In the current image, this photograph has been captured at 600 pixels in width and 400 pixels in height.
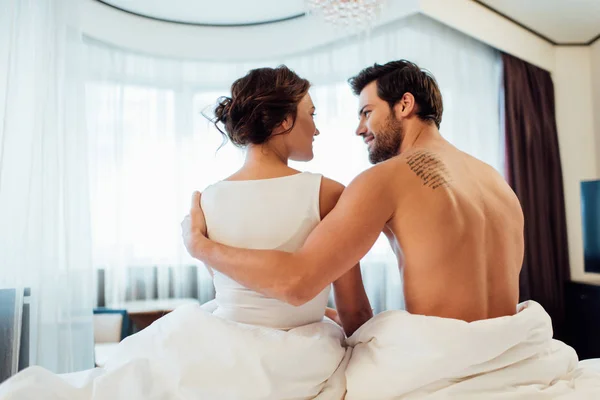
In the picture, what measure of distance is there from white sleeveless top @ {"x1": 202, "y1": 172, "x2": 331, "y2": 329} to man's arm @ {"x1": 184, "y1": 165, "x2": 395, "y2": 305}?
68 mm

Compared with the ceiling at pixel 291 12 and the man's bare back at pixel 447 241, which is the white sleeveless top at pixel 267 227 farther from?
the ceiling at pixel 291 12

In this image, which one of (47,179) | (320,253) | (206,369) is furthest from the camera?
(47,179)

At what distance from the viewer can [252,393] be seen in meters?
1.06

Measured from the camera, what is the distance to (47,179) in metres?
2.84

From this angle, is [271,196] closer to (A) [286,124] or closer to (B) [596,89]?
(A) [286,124]

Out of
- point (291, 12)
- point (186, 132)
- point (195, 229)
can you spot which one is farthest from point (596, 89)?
point (195, 229)

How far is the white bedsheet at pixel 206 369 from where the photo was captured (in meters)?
1.05

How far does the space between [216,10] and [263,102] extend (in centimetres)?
312

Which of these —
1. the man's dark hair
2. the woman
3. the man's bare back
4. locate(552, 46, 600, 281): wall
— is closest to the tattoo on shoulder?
the man's bare back

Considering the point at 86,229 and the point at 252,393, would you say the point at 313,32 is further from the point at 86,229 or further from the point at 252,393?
the point at 252,393

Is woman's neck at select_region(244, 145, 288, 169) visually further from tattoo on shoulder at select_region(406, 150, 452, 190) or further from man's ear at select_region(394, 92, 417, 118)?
man's ear at select_region(394, 92, 417, 118)

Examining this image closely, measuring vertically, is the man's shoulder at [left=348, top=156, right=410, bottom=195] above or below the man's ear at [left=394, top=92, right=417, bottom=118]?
below

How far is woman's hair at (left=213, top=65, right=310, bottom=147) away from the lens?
1402 mm

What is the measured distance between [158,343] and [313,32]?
11.9 feet
